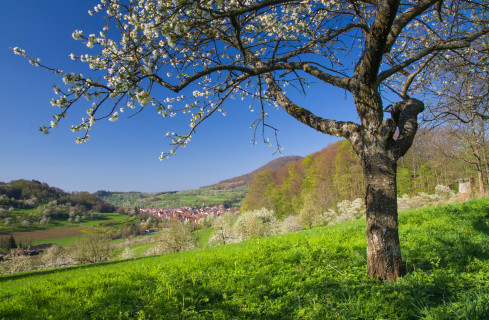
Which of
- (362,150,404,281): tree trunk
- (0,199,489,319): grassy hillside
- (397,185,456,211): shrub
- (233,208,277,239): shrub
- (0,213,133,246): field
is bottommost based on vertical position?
(0,213,133,246): field

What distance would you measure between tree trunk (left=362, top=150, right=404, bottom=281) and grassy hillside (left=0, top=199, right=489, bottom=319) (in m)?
0.19

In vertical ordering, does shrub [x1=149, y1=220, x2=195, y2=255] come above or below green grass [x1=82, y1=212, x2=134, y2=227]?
above

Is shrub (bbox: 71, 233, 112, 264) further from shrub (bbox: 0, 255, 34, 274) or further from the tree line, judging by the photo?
the tree line

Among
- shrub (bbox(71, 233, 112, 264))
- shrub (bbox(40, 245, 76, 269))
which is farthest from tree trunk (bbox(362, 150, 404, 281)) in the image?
shrub (bbox(40, 245, 76, 269))

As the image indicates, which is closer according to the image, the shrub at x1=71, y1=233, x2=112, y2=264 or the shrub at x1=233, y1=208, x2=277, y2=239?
the shrub at x1=71, y1=233, x2=112, y2=264

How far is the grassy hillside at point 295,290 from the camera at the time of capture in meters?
2.27

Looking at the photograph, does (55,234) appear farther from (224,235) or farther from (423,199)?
(423,199)

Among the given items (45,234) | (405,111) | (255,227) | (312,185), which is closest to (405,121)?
(405,111)

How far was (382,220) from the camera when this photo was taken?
2.89 meters

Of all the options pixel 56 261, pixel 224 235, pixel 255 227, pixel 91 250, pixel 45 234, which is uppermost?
pixel 255 227

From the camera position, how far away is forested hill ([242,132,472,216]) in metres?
23.4

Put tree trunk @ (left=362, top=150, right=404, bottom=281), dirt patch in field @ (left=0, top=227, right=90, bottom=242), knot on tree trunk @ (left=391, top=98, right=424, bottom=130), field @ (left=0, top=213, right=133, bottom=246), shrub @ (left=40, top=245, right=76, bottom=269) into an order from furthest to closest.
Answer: dirt patch in field @ (left=0, top=227, right=90, bottom=242)
field @ (left=0, top=213, right=133, bottom=246)
shrub @ (left=40, top=245, right=76, bottom=269)
knot on tree trunk @ (left=391, top=98, right=424, bottom=130)
tree trunk @ (left=362, top=150, right=404, bottom=281)

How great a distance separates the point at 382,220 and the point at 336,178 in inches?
1379

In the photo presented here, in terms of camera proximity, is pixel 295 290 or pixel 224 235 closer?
pixel 295 290
